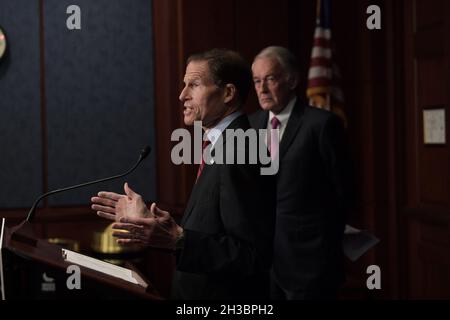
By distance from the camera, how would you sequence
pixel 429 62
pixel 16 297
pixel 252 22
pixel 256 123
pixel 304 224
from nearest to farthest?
pixel 16 297 < pixel 304 224 < pixel 256 123 < pixel 429 62 < pixel 252 22

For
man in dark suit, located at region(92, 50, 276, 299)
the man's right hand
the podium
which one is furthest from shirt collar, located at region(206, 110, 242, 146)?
the podium

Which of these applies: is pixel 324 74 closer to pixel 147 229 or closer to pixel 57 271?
pixel 147 229

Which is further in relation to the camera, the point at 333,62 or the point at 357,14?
the point at 357,14

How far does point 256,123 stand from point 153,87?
4.75ft

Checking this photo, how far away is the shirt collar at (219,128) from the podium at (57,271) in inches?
15.5

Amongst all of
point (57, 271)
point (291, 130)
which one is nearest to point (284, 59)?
point (291, 130)

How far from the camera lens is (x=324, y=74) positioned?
4.15 metres

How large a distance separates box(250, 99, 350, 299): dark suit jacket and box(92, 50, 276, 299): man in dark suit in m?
1.40

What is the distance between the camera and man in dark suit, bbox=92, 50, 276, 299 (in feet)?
5.00

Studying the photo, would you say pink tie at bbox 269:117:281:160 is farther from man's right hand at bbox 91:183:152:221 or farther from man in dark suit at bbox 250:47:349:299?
man's right hand at bbox 91:183:152:221

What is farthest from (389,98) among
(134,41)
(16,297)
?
(16,297)

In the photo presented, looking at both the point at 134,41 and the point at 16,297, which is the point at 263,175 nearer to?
the point at 16,297

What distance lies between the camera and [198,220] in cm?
169

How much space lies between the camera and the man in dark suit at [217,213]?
5.00ft
